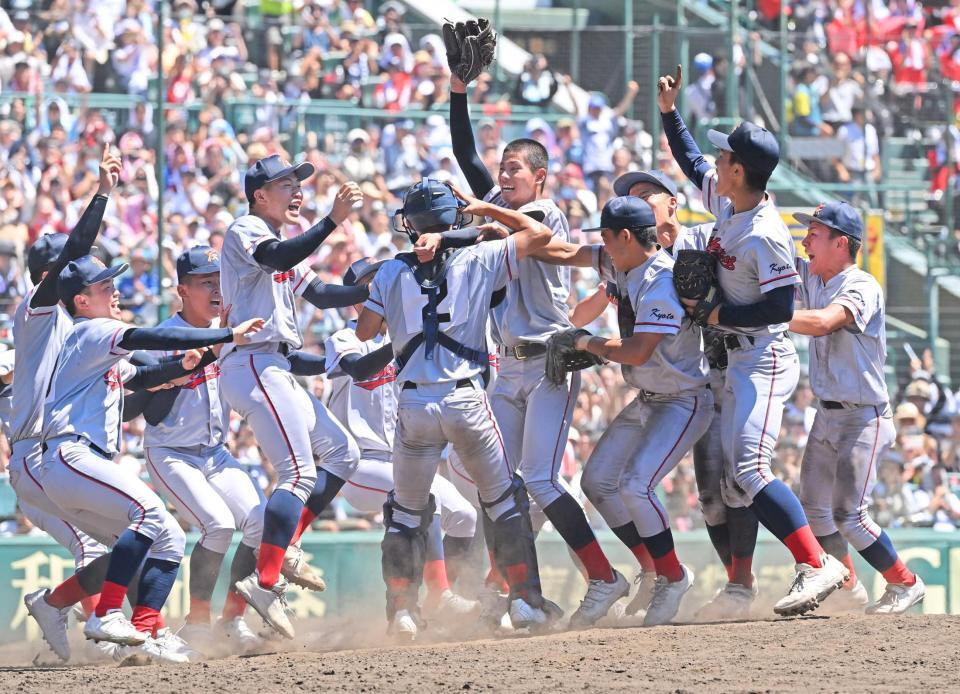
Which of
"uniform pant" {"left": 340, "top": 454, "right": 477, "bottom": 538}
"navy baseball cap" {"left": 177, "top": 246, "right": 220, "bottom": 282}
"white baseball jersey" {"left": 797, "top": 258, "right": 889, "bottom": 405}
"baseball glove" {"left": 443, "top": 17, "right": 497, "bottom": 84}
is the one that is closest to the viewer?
"white baseball jersey" {"left": 797, "top": 258, "right": 889, "bottom": 405}

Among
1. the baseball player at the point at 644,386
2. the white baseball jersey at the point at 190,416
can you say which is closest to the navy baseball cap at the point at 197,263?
the white baseball jersey at the point at 190,416

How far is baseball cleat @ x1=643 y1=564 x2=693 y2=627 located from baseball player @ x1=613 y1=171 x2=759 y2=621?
0.32 metres

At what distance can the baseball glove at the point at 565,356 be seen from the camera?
6.61 meters

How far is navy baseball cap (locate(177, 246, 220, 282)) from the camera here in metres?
7.20

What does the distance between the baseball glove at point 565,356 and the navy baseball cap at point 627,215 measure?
0.50m

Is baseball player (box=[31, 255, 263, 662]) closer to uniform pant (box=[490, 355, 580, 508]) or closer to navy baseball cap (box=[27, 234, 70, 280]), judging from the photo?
navy baseball cap (box=[27, 234, 70, 280])

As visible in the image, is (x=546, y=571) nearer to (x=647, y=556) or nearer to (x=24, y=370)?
(x=647, y=556)

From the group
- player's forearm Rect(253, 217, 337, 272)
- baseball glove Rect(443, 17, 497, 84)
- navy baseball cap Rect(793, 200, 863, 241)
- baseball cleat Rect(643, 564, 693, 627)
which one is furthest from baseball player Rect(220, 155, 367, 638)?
navy baseball cap Rect(793, 200, 863, 241)

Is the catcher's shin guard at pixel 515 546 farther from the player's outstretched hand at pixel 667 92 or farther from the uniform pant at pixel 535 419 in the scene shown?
the player's outstretched hand at pixel 667 92

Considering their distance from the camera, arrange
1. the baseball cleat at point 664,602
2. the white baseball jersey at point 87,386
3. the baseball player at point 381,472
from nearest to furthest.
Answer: the white baseball jersey at point 87,386 < the baseball cleat at point 664,602 < the baseball player at point 381,472

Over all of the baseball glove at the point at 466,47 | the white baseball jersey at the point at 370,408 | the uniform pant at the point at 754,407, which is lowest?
the white baseball jersey at the point at 370,408

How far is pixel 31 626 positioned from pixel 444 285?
459 centimetres

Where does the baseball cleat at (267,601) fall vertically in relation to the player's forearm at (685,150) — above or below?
below

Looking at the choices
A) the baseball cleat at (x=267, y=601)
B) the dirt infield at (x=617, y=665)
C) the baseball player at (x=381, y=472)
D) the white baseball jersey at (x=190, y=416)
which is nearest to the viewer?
the dirt infield at (x=617, y=665)
